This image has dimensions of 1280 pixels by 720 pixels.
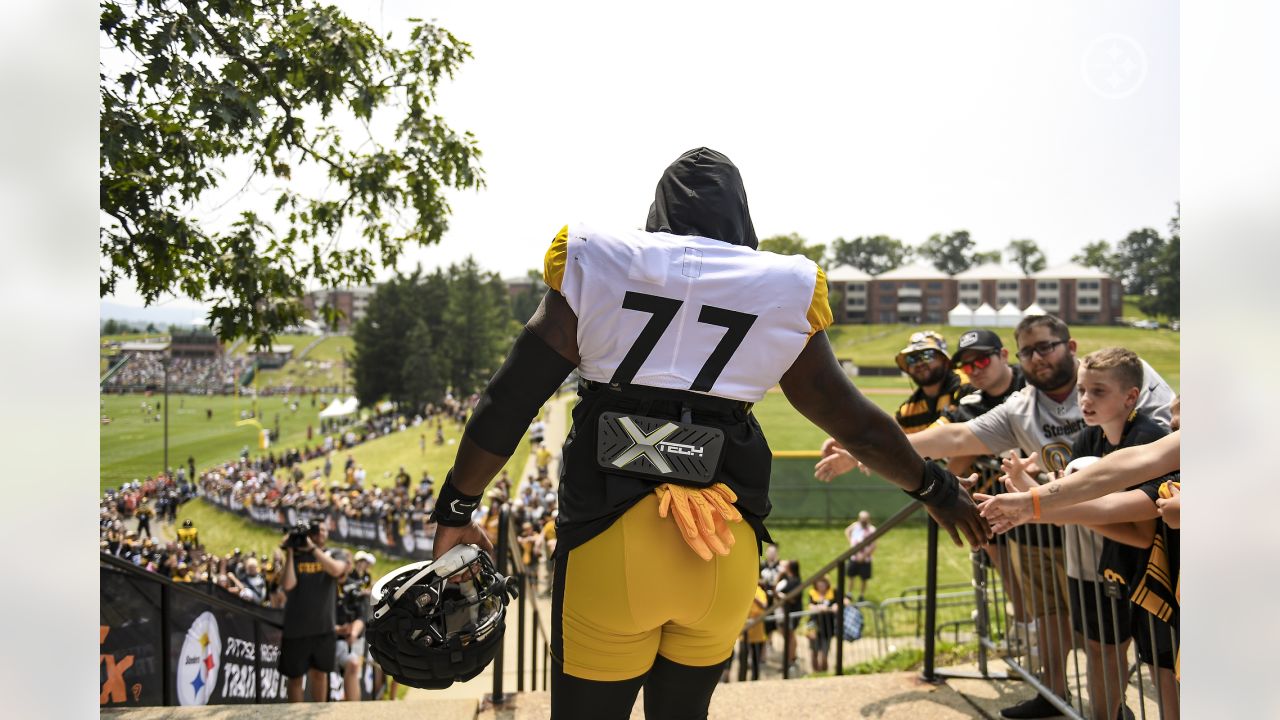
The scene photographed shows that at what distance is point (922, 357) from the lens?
4.10 m

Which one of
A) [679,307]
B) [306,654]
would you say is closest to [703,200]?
[679,307]

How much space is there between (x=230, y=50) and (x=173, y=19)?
1.68ft

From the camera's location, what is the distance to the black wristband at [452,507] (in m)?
1.80

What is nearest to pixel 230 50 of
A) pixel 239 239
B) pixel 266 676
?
pixel 239 239

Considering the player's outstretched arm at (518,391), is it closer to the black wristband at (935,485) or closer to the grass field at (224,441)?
the black wristband at (935,485)

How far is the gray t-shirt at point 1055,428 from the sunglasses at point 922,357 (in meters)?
0.89

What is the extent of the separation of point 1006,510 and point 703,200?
1.28m

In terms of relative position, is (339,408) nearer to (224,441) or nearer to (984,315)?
(224,441)

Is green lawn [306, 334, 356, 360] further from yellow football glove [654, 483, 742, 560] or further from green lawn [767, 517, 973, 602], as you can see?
yellow football glove [654, 483, 742, 560]

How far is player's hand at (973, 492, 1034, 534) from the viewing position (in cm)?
219

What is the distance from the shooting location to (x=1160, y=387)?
268 centimetres

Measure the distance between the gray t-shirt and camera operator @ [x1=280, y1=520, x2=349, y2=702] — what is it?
4774 mm

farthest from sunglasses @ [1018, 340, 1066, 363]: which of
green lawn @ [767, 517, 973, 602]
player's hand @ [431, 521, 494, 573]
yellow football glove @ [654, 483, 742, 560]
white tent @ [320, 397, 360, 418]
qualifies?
white tent @ [320, 397, 360, 418]

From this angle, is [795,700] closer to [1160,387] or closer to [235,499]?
[1160,387]
